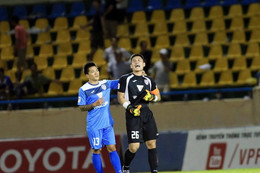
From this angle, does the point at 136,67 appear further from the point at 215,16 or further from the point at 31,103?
the point at 215,16

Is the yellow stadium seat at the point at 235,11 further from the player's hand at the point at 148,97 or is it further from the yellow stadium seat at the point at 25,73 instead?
the player's hand at the point at 148,97

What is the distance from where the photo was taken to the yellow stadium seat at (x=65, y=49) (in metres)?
17.7

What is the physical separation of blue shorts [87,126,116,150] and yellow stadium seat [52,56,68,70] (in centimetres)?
760

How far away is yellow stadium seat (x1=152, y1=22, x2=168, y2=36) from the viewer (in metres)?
17.7

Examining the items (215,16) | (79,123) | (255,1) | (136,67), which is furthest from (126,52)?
(136,67)

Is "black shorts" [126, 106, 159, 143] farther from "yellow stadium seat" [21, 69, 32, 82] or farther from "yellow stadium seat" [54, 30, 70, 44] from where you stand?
"yellow stadium seat" [54, 30, 70, 44]

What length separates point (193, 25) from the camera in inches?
700

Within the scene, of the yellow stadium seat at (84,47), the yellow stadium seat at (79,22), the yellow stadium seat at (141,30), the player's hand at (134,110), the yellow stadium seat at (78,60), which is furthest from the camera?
the yellow stadium seat at (79,22)

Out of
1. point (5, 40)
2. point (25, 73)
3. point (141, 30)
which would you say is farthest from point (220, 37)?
point (5, 40)

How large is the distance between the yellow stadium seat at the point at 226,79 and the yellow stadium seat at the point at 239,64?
0.39 meters

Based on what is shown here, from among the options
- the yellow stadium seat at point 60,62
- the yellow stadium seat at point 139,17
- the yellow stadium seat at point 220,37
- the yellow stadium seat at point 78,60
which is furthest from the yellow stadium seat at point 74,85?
the yellow stadium seat at point 220,37

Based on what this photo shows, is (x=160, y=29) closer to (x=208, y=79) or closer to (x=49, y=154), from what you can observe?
(x=208, y=79)

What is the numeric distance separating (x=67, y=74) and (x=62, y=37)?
189 cm

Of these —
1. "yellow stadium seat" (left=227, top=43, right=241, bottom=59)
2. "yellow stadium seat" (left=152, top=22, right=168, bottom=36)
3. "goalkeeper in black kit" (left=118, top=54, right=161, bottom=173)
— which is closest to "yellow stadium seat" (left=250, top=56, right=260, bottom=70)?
"yellow stadium seat" (left=227, top=43, right=241, bottom=59)
